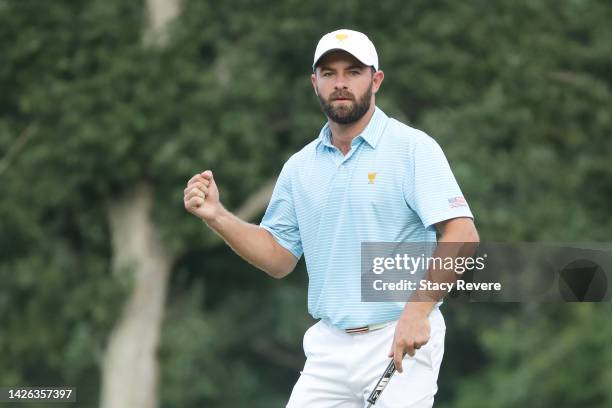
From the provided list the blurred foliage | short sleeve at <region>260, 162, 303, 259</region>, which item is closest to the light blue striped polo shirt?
short sleeve at <region>260, 162, 303, 259</region>

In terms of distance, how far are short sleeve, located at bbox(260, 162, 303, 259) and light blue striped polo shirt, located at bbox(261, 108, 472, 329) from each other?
6.0 inches

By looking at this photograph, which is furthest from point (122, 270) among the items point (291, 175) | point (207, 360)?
point (291, 175)

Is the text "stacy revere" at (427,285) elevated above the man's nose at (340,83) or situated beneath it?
situated beneath

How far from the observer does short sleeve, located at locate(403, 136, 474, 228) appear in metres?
4.74

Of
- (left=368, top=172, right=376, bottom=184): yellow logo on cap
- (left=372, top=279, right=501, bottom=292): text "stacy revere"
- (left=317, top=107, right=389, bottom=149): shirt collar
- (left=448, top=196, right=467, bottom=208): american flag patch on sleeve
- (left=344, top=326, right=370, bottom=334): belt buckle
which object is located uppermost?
(left=317, top=107, right=389, bottom=149): shirt collar

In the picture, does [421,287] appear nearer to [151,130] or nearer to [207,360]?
[151,130]

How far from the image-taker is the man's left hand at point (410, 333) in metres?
4.64

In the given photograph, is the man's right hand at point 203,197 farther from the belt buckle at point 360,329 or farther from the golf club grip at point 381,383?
the golf club grip at point 381,383

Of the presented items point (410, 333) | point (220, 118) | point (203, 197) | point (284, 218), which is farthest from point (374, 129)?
point (220, 118)

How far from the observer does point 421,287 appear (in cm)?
473

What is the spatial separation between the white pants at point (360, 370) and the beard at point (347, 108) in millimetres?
757

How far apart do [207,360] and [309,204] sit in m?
14.4

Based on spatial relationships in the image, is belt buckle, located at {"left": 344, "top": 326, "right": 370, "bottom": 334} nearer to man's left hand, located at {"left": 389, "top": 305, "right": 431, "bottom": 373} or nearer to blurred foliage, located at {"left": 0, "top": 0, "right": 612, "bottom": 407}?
man's left hand, located at {"left": 389, "top": 305, "right": 431, "bottom": 373}

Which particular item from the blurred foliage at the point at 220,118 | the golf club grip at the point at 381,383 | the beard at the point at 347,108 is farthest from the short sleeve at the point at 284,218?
the blurred foliage at the point at 220,118
